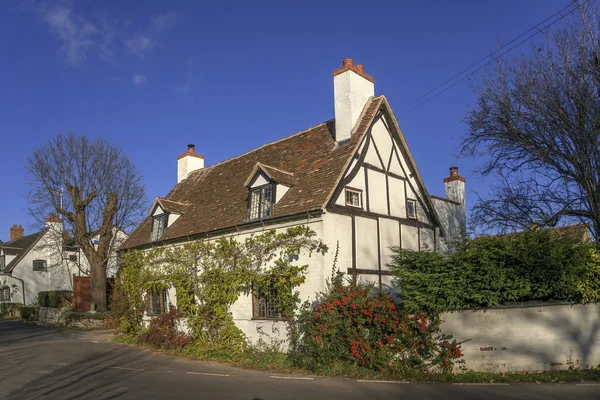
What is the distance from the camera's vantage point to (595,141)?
1445 cm

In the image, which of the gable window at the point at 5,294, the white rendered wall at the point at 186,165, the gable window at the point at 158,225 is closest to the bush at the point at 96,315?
the gable window at the point at 158,225

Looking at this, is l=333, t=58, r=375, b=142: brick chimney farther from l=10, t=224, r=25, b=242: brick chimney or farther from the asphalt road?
l=10, t=224, r=25, b=242: brick chimney

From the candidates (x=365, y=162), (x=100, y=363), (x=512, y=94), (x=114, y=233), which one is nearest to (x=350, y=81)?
(x=365, y=162)

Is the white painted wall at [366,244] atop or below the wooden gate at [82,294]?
atop

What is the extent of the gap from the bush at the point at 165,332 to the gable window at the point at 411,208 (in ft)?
31.0

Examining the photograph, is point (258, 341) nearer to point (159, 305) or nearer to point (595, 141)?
point (159, 305)

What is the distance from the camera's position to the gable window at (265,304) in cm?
1587

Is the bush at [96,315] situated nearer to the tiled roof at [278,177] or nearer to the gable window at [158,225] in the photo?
the tiled roof at [278,177]

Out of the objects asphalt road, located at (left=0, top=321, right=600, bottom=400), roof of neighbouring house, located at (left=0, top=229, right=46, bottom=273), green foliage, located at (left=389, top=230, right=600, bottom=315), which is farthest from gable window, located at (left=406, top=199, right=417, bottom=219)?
roof of neighbouring house, located at (left=0, top=229, right=46, bottom=273)

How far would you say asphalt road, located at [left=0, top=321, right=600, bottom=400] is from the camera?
10109 mm

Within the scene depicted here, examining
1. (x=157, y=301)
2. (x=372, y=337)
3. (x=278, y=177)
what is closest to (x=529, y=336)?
(x=372, y=337)

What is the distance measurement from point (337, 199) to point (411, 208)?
15.7ft

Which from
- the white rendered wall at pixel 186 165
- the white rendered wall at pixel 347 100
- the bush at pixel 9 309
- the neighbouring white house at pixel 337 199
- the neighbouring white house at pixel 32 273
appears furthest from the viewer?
the neighbouring white house at pixel 32 273

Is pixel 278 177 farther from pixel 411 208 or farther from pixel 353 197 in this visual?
pixel 411 208
